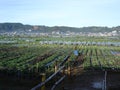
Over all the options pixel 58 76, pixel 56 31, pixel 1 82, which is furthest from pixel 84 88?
pixel 56 31

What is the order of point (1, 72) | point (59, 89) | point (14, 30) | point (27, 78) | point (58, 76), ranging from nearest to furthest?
point (59, 89)
point (58, 76)
point (27, 78)
point (1, 72)
point (14, 30)

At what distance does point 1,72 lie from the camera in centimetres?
1371

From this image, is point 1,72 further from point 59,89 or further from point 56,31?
point 56,31

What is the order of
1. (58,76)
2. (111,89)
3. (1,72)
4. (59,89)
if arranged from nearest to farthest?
1. (59,89)
2. (111,89)
3. (58,76)
4. (1,72)

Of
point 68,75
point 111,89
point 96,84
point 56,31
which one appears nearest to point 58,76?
point 68,75

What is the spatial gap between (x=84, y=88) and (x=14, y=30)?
191 meters

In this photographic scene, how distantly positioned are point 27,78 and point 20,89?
2.63 m

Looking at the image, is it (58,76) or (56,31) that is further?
(56,31)

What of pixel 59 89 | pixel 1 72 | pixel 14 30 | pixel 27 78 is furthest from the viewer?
pixel 14 30

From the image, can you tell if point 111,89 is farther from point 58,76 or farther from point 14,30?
point 14,30

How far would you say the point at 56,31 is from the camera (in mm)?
199750

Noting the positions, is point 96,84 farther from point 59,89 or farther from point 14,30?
point 14,30

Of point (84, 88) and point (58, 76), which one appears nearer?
point (84, 88)

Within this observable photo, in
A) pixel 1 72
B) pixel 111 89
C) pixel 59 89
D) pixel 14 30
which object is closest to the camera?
pixel 59 89
